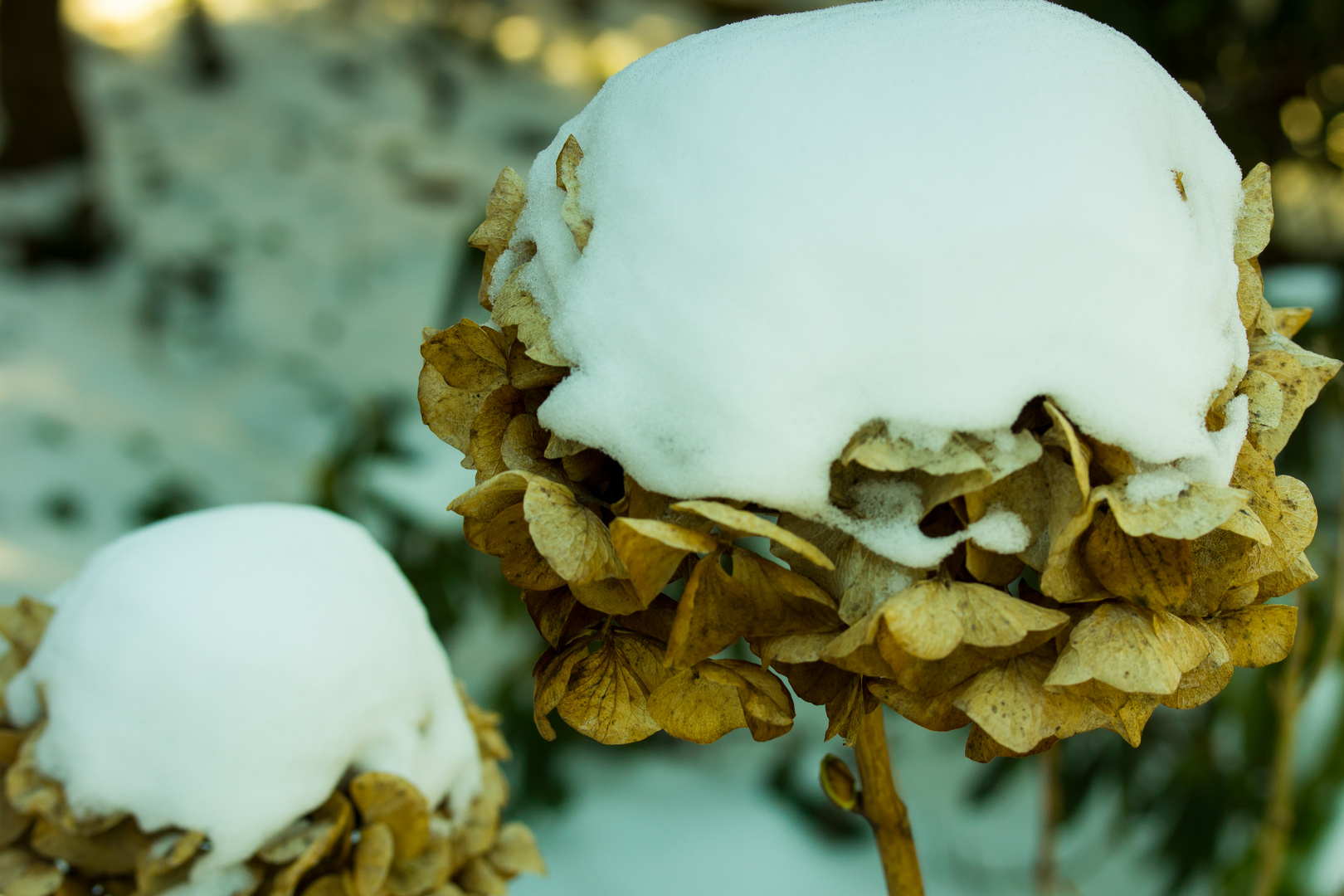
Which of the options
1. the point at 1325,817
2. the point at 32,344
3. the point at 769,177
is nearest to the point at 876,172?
the point at 769,177

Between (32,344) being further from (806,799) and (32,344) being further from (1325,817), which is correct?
(1325,817)

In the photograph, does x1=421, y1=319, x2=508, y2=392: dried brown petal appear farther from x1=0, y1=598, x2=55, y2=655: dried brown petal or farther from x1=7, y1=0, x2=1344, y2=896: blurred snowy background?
x1=7, y1=0, x2=1344, y2=896: blurred snowy background

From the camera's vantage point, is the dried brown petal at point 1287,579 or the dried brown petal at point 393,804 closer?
the dried brown petal at point 1287,579

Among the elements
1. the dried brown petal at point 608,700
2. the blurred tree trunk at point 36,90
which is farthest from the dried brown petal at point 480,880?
the blurred tree trunk at point 36,90

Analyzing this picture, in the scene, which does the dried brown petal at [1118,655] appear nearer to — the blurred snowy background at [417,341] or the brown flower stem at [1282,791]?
the blurred snowy background at [417,341]

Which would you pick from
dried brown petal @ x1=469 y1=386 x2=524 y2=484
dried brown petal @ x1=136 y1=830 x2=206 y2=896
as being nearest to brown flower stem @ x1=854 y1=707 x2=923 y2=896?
dried brown petal @ x1=469 y1=386 x2=524 y2=484
